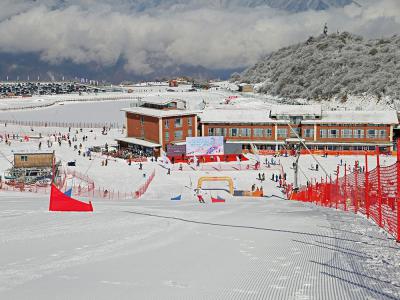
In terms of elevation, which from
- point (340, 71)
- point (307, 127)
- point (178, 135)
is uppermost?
point (340, 71)

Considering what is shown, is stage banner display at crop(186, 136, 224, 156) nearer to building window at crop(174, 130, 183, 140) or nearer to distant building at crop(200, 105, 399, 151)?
building window at crop(174, 130, 183, 140)

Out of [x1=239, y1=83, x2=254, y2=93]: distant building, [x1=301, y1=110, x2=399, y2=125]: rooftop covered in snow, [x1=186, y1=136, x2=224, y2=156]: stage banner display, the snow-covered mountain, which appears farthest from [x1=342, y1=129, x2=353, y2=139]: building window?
[x1=239, y1=83, x2=254, y2=93]: distant building

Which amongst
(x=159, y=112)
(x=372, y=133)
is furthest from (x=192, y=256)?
(x=372, y=133)

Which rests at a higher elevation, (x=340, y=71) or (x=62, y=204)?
(x=340, y=71)

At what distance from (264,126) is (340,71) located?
6325 cm

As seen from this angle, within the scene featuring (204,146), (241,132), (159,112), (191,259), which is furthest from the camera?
(241,132)

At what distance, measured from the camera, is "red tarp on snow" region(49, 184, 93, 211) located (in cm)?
1598

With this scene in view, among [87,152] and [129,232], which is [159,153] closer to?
[87,152]

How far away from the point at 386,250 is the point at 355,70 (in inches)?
4055

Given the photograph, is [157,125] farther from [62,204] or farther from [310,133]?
[62,204]

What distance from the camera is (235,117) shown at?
5594 centimetres

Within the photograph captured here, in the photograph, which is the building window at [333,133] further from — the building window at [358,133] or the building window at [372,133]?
the building window at [372,133]

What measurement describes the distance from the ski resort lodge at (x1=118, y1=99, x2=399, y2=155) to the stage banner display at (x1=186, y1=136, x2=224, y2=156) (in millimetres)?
5561

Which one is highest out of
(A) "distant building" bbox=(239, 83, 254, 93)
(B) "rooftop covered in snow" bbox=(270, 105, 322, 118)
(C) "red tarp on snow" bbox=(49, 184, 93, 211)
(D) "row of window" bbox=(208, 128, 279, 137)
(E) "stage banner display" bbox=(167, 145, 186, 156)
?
(A) "distant building" bbox=(239, 83, 254, 93)
